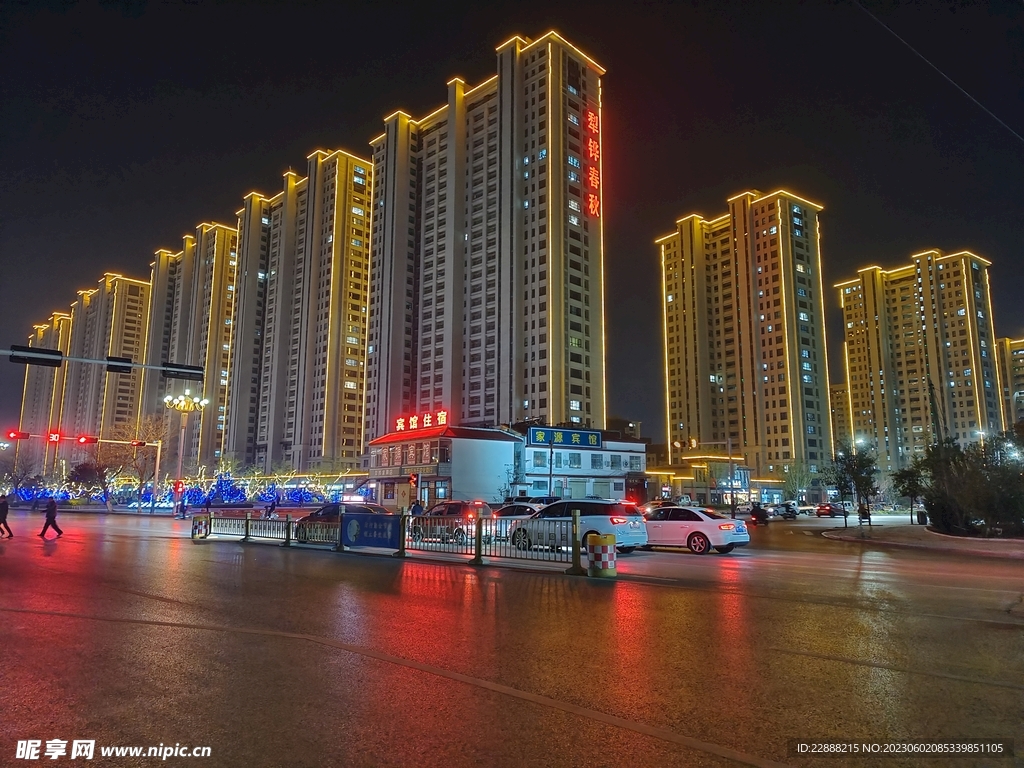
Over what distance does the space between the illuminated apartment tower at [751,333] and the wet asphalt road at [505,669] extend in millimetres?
115756

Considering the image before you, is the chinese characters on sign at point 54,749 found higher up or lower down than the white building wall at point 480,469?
lower down

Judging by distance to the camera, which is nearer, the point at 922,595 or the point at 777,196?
the point at 922,595

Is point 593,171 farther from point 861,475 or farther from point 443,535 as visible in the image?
point 443,535

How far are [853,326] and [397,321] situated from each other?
115878mm

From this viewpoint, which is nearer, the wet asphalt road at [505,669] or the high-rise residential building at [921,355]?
the wet asphalt road at [505,669]

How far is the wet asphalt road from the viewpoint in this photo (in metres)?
4.46

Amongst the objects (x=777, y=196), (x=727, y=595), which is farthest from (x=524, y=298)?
(x=727, y=595)

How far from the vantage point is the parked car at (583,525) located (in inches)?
677

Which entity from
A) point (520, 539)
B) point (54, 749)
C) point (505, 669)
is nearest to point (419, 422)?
point (520, 539)

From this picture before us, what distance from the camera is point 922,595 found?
436 inches

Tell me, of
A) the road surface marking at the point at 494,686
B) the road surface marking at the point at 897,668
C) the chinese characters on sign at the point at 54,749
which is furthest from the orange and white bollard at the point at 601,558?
the chinese characters on sign at the point at 54,749

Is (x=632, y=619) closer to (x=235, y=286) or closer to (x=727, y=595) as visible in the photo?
(x=727, y=595)

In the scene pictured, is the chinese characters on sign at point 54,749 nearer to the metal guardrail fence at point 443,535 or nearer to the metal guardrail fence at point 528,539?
the metal guardrail fence at point 528,539

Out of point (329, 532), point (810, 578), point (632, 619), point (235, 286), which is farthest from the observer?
point (235, 286)
